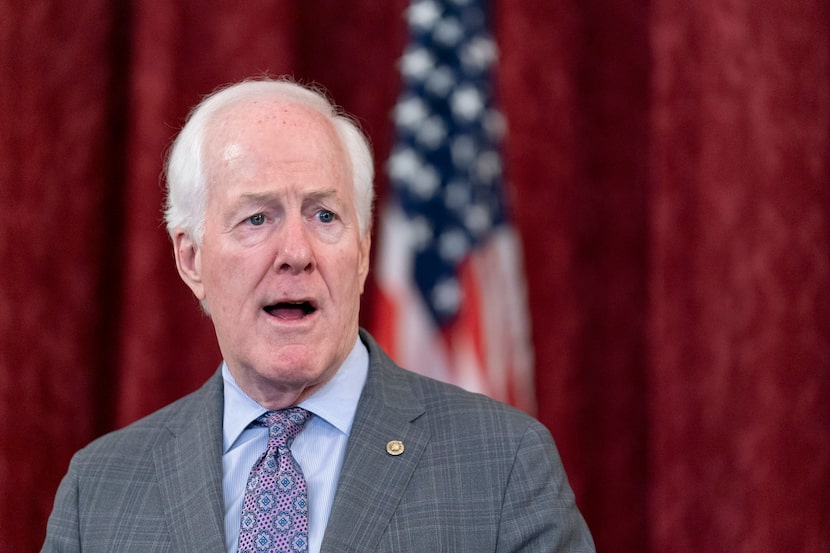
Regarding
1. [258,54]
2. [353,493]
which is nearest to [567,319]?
[258,54]

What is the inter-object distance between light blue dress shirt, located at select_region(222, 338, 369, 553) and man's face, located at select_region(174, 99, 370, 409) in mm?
33

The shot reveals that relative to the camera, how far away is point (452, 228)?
9.65 ft

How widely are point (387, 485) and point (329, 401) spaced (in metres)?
0.21

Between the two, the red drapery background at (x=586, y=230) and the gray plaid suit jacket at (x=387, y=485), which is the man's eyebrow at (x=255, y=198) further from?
the red drapery background at (x=586, y=230)

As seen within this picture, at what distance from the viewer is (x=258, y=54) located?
310 centimetres

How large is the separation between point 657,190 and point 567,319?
1.53ft

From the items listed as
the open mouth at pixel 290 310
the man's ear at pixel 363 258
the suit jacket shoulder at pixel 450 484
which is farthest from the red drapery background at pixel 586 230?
the open mouth at pixel 290 310

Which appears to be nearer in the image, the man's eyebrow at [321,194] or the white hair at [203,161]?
the man's eyebrow at [321,194]

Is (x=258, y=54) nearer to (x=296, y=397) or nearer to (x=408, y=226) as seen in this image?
(x=408, y=226)

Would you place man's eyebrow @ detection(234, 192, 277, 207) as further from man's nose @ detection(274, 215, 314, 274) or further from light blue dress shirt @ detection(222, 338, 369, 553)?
light blue dress shirt @ detection(222, 338, 369, 553)

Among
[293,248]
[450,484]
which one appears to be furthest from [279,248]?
[450,484]

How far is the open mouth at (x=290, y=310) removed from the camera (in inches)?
73.0

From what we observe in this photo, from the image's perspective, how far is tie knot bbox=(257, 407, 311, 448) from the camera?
1850 mm

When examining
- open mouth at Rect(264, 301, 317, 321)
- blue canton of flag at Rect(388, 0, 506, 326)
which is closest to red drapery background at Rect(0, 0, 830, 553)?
blue canton of flag at Rect(388, 0, 506, 326)
